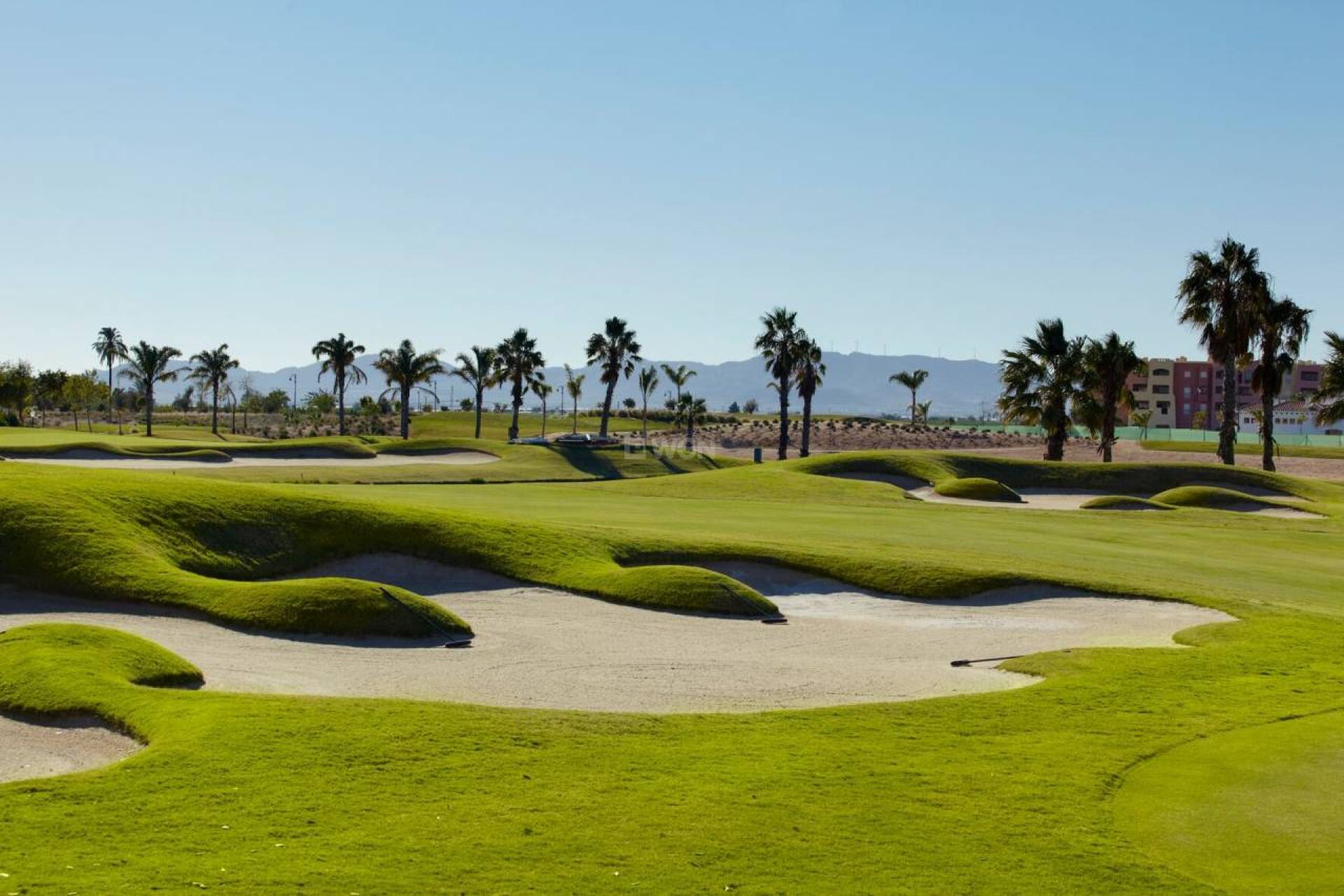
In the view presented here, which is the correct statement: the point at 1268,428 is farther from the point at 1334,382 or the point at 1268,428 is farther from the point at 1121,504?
the point at 1121,504

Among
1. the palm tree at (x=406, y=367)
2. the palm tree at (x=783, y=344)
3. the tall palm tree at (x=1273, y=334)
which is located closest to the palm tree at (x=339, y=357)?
the palm tree at (x=406, y=367)

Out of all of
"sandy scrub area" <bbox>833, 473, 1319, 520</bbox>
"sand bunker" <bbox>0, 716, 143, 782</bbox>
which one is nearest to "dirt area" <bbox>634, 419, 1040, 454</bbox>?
"sandy scrub area" <bbox>833, 473, 1319, 520</bbox>

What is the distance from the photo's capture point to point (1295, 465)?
97875 mm

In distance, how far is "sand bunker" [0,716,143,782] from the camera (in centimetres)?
1264

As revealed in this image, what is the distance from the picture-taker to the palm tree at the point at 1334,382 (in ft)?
216

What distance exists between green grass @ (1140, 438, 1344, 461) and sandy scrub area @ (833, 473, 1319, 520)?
161ft

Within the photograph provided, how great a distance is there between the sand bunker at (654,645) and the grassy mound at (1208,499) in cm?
3042

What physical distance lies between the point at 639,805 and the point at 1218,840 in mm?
5342

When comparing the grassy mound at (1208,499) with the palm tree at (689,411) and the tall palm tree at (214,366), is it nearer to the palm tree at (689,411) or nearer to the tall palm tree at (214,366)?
the palm tree at (689,411)

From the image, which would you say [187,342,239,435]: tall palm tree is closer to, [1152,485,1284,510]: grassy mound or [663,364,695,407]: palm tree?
[663,364,695,407]: palm tree

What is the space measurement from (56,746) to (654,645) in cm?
1033

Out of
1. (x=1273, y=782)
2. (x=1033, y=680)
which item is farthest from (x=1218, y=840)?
(x=1033, y=680)

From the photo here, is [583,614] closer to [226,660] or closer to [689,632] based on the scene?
[689,632]

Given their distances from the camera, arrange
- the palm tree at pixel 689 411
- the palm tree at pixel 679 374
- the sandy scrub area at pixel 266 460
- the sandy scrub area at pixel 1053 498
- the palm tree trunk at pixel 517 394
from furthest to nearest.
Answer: the palm tree at pixel 679 374
the palm tree at pixel 689 411
the palm tree trunk at pixel 517 394
the sandy scrub area at pixel 266 460
the sandy scrub area at pixel 1053 498
